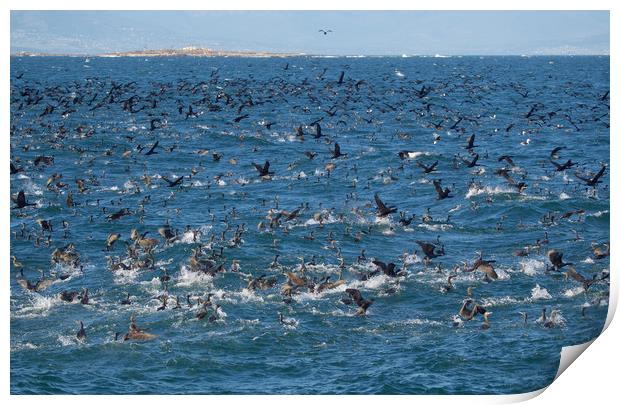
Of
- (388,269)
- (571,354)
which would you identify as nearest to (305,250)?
(388,269)

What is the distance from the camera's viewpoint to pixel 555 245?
26547 mm

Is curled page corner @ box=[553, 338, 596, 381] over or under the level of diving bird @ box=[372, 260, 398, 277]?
over

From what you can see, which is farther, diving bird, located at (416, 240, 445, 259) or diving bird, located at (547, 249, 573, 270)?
diving bird, located at (416, 240, 445, 259)

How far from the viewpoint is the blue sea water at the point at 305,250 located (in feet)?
58.4

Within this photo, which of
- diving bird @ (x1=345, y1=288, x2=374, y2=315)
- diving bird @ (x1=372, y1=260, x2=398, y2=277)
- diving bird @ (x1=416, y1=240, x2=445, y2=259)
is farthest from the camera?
diving bird @ (x1=416, y1=240, x2=445, y2=259)

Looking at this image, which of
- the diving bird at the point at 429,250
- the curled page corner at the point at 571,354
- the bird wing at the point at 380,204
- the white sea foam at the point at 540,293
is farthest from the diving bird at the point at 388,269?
the curled page corner at the point at 571,354

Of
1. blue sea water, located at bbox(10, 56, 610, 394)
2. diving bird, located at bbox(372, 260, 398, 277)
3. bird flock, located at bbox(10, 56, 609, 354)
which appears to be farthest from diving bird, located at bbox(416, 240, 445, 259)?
diving bird, located at bbox(372, 260, 398, 277)

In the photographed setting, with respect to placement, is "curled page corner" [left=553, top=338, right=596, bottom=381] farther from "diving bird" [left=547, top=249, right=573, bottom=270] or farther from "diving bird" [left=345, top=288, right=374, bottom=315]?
"diving bird" [left=547, top=249, right=573, bottom=270]

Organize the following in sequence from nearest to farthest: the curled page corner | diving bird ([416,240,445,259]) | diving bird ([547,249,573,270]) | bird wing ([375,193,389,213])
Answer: the curled page corner → diving bird ([547,249,573,270]) → diving bird ([416,240,445,259]) → bird wing ([375,193,389,213])

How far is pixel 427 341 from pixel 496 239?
9195 millimetres

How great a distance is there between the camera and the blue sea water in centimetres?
1780
